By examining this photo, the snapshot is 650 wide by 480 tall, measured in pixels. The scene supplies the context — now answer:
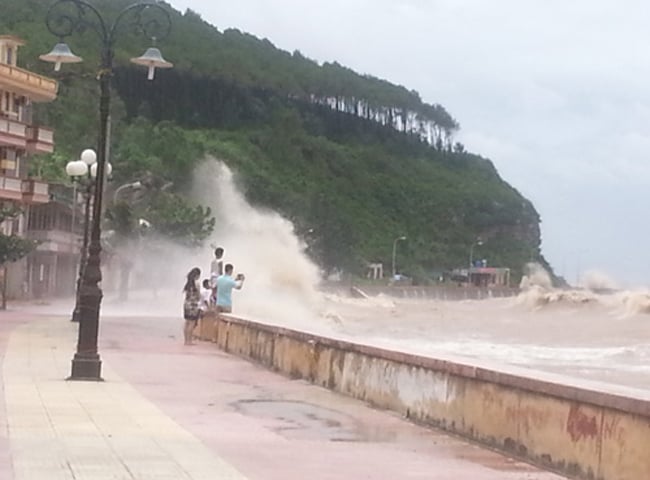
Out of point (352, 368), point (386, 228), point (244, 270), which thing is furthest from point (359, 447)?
point (386, 228)

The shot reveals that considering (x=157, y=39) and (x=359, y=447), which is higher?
(x=157, y=39)

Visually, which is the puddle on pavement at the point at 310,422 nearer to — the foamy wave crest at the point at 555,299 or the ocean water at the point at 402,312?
the ocean water at the point at 402,312

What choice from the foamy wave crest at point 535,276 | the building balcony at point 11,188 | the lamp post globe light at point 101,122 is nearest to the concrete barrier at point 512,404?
the lamp post globe light at point 101,122

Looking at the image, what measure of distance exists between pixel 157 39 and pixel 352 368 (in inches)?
248

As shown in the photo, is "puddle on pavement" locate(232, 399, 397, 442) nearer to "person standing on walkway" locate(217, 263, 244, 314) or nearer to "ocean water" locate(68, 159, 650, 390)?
"person standing on walkway" locate(217, 263, 244, 314)

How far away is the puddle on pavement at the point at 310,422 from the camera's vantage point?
442 inches

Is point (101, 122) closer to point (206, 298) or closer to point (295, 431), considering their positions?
point (295, 431)

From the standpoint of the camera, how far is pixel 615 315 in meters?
70.9

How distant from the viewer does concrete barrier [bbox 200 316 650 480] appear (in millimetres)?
8398

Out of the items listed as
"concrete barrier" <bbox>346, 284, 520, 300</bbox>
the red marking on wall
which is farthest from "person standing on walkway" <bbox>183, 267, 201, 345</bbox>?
"concrete barrier" <bbox>346, 284, 520, 300</bbox>

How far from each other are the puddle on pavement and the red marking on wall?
232cm

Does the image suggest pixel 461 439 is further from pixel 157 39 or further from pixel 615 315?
pixel 615 315

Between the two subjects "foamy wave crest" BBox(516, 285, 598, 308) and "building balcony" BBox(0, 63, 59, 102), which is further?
"foamy wave crest" BBox(516, 285, 598, 308)

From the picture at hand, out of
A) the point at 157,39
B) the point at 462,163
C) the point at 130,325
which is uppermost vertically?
the point at 462,163
